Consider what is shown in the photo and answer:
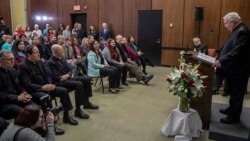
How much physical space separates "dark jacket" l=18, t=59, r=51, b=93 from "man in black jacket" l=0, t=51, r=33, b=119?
8.2 inches

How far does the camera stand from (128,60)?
20.6ft

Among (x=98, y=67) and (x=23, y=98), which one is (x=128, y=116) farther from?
(x=23, y=98)

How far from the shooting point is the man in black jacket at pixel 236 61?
3.10m

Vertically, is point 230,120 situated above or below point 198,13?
below

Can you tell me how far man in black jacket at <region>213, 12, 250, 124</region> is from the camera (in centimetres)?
310

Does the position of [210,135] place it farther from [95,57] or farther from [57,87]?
[95,57]

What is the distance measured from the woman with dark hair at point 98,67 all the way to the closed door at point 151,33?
146 inches

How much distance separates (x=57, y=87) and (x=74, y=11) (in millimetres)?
7666

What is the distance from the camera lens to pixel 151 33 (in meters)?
8.95

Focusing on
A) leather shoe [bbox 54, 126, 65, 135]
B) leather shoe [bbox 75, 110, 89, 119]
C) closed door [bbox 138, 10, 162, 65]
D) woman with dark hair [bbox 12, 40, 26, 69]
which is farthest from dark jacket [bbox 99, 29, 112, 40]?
leather shoe [bbox 54, 126, 65, 135]

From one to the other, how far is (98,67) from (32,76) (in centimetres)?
191

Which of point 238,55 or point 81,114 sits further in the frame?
point 81,114

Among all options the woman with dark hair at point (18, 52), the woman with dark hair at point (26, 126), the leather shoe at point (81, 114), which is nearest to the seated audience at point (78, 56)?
the woman with dark hair at point (18, 52)

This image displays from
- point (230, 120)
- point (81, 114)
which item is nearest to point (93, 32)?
point (81, 114)
